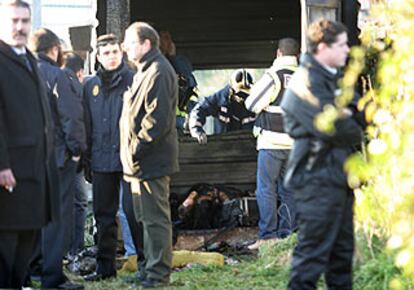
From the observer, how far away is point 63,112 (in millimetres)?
8703

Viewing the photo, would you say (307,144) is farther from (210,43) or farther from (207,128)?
(207,128)

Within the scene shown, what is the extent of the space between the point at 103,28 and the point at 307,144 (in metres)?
7.90

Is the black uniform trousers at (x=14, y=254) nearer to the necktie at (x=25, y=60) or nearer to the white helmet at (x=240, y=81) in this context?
the necktie at (x=25, y=60)

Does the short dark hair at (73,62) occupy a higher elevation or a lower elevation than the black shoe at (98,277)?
higher

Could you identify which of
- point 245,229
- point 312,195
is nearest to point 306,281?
point 312,195

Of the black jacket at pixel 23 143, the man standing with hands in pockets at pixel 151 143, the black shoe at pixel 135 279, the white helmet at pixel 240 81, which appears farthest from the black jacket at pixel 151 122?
the white helmet at pixel 240 81

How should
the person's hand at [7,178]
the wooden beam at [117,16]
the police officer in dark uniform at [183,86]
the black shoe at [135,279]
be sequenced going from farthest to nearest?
1. the police officer in dark uniform at [183,86]
2. the wooden beam at [117,16]
3. the black shoe at [135,279]
4. the person's hand at [7,178]

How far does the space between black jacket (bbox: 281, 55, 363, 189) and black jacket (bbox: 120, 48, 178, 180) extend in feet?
6.23

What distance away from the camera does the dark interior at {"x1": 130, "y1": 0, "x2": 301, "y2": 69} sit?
17844 millimetres

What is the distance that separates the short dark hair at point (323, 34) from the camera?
6.68 metres

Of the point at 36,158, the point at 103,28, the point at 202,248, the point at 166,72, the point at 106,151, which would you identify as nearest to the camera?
the point at 36,158

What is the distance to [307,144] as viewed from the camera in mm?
6648

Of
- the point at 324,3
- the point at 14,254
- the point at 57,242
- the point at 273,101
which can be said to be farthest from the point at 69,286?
the point at 324,3

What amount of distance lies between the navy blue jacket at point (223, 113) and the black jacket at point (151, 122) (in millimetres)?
3716
